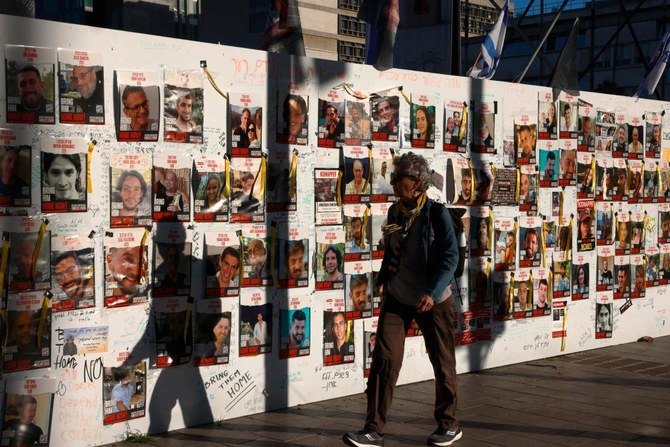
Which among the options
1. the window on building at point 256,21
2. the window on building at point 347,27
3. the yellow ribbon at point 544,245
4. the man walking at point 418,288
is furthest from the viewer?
the window on building at point 347,27

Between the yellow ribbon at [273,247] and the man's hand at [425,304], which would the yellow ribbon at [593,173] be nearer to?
the yellow ribbon at [273,247]

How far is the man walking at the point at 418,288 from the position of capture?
655 centimetres

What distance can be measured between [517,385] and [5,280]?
14.9 ft

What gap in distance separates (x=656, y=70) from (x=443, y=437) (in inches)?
285

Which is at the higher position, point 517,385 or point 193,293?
point 193,293

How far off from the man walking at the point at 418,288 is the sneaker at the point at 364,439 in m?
0.03

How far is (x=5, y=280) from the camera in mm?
6074

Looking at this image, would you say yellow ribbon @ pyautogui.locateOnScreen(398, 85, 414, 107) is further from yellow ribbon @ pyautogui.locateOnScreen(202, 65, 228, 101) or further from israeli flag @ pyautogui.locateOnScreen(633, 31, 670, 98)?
israeli flag @ pyautogui.locateOnScreen(633, 31, 670, 98)

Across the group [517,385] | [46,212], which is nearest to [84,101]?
[46,212]

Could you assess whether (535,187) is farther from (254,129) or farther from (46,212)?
(46,212)

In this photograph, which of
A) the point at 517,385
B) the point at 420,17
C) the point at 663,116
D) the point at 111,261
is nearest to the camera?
the point at 111,261

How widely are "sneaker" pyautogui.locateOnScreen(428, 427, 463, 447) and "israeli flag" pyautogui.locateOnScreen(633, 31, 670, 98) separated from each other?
6.56 metres

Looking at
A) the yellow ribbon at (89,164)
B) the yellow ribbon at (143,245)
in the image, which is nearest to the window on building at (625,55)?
the yellow ribbon at (143,245)

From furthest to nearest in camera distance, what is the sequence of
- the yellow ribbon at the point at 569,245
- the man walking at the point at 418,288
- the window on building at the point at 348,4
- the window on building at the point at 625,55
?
the window on building at the point at 348,4 → the window on building at the point at 625,55 → the yellow ribbon at the point at 569,245 → the man walking at the point at 418,288
